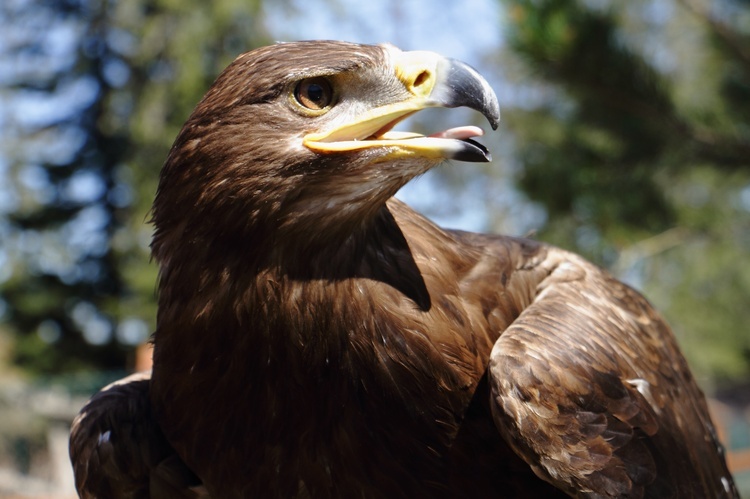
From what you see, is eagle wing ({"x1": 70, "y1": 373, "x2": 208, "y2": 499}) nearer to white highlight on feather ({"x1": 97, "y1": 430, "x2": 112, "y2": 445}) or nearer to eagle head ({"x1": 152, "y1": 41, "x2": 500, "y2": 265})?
white highlight on feather ({"x1": 97, "y1": 430, "x2": 112, "y2": 445})

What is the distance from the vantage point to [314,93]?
8.83 ft

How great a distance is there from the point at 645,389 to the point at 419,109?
1424 mm

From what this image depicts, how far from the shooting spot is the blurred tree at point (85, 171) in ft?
76.6

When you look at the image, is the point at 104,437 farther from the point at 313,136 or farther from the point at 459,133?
the point at 459,133

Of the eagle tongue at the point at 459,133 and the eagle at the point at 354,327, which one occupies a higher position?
the eagle tongue at the point at 459,133

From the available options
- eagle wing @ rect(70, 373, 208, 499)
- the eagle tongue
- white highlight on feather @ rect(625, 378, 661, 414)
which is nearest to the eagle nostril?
the eagle tongue

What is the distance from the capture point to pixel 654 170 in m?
7.93

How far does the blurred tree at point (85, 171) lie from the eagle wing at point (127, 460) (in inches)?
769

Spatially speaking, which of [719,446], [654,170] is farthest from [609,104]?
[719,446]

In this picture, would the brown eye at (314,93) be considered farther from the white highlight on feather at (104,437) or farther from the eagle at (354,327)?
the white highlight on feather at (104,437)

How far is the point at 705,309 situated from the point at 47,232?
19686 mm

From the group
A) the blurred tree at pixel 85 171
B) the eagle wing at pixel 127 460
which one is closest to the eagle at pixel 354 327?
the eagle wing at pixel 127 460

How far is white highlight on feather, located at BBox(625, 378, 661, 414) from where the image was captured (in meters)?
3.13

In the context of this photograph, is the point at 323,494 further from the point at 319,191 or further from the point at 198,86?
the point at 198,86
